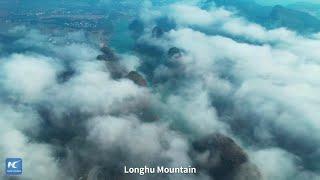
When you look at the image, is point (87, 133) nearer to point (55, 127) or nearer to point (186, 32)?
point (55, 127)

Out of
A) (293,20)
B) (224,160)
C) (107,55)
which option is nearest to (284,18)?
(293,20)

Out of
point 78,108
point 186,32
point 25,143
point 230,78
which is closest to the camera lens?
point 25,143

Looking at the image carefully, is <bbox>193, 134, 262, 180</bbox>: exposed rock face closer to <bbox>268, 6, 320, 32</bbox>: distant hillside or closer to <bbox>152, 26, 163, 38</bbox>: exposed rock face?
<bbox>152, 26, 163, 38</bbox>: exposed rock face

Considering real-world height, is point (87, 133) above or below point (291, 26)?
below

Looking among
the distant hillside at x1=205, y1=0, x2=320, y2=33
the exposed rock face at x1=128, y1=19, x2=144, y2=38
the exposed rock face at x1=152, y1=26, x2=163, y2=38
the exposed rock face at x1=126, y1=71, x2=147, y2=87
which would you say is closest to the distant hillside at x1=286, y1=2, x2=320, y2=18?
the distant hillside at x1=205, y1=0, x2=320, y2=33

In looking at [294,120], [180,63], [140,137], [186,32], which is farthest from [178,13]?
[140,137]

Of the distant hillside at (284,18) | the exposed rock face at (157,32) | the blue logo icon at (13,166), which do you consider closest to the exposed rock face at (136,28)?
the exposed rock face at (157,32)
